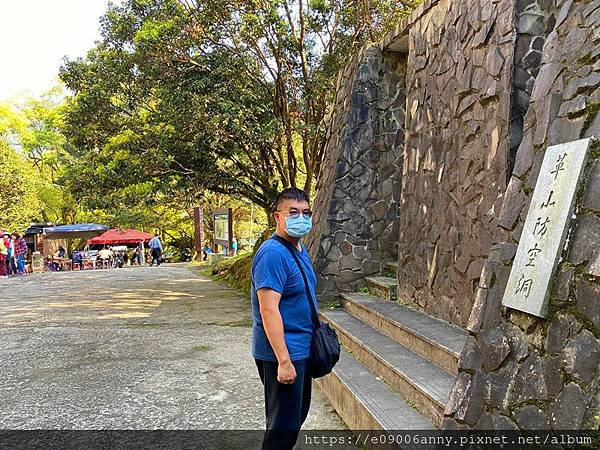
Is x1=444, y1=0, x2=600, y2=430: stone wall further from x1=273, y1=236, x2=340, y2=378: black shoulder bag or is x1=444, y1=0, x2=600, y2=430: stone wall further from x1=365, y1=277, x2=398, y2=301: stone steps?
x1=365, y1=277, x2=398, y2=301: stone steps

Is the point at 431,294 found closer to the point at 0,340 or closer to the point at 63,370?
the point at 63,370

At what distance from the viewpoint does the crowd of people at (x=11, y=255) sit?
53.7 feet

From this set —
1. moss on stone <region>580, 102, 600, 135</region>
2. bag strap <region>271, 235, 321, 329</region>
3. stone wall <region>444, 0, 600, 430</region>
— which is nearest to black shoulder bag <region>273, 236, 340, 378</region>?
bag strap <region>271, 235, 321, 329</region>

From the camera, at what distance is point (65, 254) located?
27250mm

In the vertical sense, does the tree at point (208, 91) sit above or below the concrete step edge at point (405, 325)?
above

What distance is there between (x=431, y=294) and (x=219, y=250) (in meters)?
14.5

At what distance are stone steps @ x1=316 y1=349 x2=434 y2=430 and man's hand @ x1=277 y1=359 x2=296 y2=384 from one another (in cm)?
96

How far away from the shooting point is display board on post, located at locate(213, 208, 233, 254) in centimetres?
1466

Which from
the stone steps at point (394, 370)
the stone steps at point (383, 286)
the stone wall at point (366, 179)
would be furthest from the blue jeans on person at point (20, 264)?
the stone steps at point (394, 370)

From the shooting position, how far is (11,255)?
56.0 feet

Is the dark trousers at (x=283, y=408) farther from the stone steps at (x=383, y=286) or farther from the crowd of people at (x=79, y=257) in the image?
the crowd of people at (x=79, y=257)

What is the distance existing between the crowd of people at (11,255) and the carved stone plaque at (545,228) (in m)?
17.0

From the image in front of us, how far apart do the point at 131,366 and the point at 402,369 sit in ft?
9.52

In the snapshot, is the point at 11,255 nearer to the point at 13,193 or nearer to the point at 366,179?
the point at 13,193
